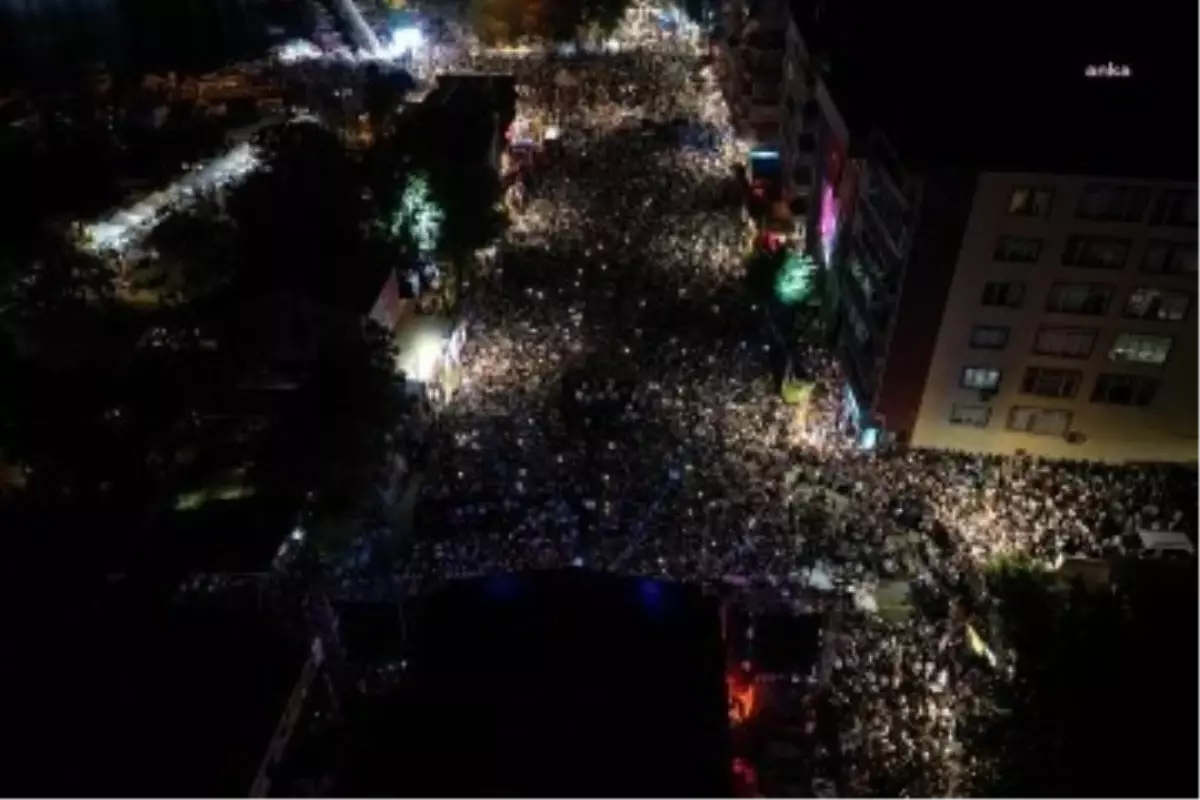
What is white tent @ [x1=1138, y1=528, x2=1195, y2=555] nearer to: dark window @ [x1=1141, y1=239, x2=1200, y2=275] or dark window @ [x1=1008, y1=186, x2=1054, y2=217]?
dark window @ [x1=1141, y1=239, x2=1200, y2=275]

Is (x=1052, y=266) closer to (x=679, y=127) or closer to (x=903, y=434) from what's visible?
(x=903, y=434)

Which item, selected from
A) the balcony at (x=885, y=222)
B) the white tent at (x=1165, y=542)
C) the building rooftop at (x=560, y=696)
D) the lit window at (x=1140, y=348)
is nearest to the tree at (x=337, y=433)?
the building rooftop at (x=560, y=696)

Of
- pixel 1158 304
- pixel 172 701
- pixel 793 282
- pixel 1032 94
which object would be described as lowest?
pixel 793 282

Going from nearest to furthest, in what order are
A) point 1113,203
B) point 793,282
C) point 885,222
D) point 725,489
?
point 1113,203 → point 725,489 → point 885,222 → point 793,282

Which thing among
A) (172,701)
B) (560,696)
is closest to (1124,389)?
(560,696)

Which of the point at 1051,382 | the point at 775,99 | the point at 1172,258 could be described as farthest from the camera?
the point at 775,99

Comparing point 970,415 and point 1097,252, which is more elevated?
point 1097,252

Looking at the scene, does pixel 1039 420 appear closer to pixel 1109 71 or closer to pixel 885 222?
pixel 885 222
